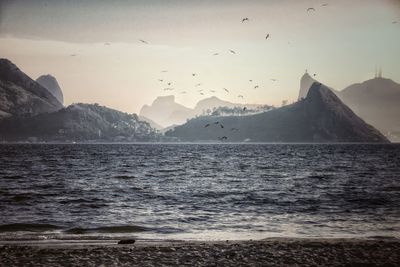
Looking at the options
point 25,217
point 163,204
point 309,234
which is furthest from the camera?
point 163,204

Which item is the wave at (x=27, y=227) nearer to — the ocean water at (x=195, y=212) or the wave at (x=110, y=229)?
the ocean water at (x=195, y=212)

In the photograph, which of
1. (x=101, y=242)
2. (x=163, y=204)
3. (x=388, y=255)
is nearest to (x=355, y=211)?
(x=163, y=204)

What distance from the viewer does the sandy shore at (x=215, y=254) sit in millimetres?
17938

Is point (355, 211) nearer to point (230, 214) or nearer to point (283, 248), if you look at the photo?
point (230, 214)

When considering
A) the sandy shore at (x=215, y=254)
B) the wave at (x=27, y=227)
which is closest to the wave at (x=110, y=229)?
the wave at (x=27, y=227)

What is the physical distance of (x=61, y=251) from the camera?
2002cm

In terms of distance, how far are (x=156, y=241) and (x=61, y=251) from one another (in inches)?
233

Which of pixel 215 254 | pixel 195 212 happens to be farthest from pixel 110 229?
pixel 215 254

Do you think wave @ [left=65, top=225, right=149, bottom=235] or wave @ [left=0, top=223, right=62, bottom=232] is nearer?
wave @ [left=65, top=225, right=149, bottom=235]

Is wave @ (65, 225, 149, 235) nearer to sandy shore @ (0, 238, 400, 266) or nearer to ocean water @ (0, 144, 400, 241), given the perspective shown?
ocean water @ (0, 144, 400, 241)

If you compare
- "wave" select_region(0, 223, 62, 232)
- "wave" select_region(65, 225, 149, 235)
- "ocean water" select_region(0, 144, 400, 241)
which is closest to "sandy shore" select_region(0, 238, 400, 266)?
"ocean water" select_region(0, 144, 400, 241)

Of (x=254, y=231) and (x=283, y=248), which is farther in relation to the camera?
(x=254, y=231)

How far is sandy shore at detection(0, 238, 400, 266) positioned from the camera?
58.9 ft

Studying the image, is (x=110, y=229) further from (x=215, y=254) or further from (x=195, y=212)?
(x=215, y=254)
